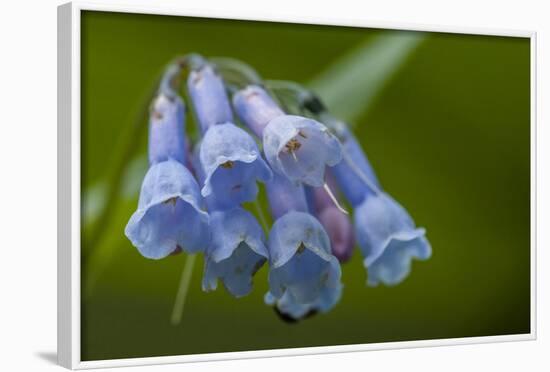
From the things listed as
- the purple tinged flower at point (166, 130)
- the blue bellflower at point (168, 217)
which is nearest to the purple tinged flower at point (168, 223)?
the blue bellflower at point (168, 217)

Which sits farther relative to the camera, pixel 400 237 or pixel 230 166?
pixel 400 237

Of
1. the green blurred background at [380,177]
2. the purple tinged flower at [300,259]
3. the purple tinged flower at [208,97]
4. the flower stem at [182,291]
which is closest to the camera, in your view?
the purple tinged flower at [300,259]

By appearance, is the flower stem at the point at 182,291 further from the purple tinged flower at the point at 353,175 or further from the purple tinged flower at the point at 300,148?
the purple tinged flower at the point at 300,148

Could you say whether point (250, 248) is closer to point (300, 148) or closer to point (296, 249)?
point (296, 249)

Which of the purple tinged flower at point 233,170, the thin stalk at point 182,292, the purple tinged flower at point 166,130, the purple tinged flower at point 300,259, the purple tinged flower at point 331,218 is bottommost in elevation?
the thin stalk at point 182,292

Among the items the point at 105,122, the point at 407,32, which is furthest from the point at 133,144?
the point at 407,32

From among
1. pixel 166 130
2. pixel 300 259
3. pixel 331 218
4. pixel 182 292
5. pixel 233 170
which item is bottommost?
pixel 182 292

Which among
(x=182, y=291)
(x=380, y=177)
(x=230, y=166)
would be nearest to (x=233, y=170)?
(x=230, y=166)

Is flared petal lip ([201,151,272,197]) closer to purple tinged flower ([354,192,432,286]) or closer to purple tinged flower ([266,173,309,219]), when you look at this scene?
purple tinged flower ([266,173,309,219])
